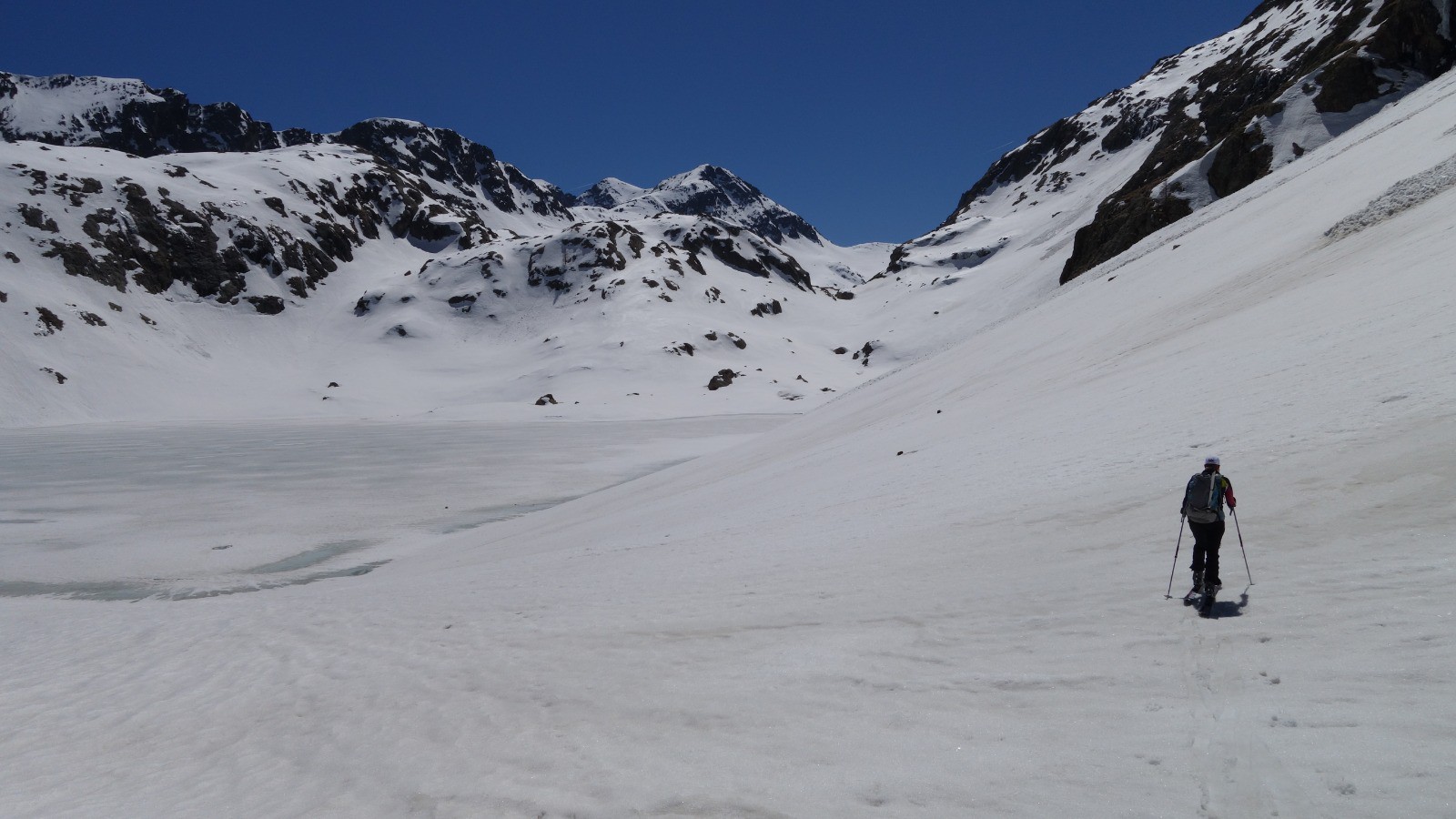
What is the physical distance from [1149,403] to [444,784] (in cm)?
1296

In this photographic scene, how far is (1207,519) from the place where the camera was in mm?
6957

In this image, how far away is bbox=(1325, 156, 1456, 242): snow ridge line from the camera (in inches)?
712

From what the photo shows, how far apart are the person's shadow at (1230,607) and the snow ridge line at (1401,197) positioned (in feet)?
57.6

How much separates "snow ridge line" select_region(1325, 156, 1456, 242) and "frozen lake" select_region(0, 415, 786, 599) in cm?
2634

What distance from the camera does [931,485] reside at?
13969mm

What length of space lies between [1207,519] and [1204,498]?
0.73 feet

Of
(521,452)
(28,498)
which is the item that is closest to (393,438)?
(521,452)

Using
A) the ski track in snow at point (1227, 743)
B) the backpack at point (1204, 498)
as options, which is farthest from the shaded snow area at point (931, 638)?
the backpack at point (1204, 498)

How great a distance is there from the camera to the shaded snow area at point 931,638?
5.28m

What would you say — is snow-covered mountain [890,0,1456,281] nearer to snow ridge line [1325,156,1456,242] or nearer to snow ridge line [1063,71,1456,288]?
snow ridge line [1063,71,1456,288]

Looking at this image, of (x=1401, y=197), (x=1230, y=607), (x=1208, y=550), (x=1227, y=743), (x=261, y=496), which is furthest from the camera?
(x=261, y=496)

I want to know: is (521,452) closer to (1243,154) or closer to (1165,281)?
(1165,281)

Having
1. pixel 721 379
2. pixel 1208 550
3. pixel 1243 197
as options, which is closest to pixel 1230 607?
pixel 1208 550

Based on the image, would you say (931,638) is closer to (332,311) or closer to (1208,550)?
(1208,550)
